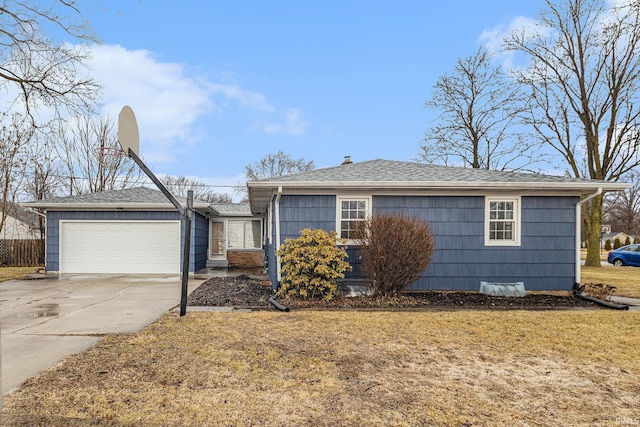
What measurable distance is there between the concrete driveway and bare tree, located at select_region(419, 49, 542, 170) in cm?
1744

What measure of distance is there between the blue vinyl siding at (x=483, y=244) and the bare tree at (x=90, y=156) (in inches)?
810

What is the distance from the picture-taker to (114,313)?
21.9ft

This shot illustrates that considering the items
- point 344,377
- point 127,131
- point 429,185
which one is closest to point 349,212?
point 429,185

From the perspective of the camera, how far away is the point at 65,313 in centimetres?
666

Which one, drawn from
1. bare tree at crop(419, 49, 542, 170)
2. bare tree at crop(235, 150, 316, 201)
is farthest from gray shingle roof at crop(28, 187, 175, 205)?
bare tree at crop(235, 150, 316, 201)

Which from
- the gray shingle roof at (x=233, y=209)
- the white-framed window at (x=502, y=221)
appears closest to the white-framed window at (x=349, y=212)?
the white-framed window at (x=502, y=221)

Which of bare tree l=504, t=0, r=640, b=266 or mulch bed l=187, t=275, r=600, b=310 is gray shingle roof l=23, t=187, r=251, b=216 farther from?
bare tree l=504, t=0, r=640, b=266

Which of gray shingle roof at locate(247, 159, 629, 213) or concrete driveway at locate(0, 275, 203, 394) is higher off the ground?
gray shingle roof at locate(247, 159, 629, 213)

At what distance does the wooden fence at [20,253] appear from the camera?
16.2m

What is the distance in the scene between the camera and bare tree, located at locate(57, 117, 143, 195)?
23047mm

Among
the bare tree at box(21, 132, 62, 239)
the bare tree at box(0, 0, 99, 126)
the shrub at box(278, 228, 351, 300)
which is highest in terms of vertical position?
the bare tree at box(0, 0, 99, 126)

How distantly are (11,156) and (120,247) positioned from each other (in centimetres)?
932

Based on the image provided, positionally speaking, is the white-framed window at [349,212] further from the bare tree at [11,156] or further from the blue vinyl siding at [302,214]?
the bare tree at [11,156]

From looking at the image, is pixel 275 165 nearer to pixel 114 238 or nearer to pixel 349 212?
pixel 114 238
